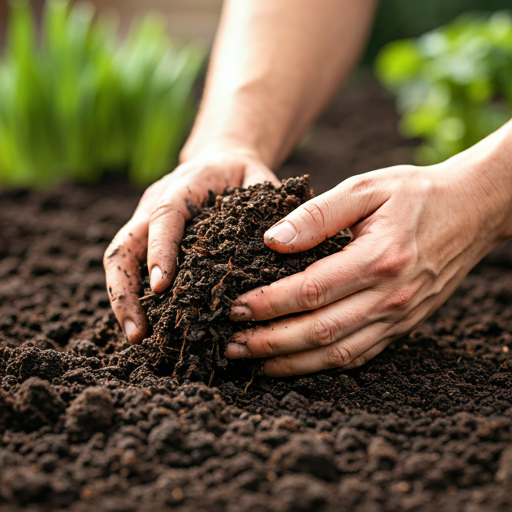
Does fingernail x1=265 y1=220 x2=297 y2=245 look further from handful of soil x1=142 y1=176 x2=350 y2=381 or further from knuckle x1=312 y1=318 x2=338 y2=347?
knuckle x1=312 y1=318 x2=338 y2=347

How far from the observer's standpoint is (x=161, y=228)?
1381mm

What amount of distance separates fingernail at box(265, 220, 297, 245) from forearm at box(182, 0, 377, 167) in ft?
2.11

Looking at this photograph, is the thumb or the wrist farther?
the wrist

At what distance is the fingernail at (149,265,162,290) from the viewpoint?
1.32 metres

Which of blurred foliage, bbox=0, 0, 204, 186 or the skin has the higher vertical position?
blurred foliage, bbox=0, 0, 204, 186

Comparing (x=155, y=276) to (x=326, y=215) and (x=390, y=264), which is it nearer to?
(x=326, y=215)

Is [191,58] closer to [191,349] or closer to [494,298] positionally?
[494,298]

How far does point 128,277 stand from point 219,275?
320mm

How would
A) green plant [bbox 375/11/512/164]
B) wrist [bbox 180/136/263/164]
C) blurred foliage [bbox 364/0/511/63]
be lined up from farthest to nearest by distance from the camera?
blurred foliage [bbox 364/0/511/63] → green plant [bbox 375/11/512/164] → wrist [bbox 180/136/263/164]

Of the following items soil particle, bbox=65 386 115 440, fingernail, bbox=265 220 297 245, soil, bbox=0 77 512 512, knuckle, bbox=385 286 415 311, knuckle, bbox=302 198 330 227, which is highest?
knuckle, bbox=302 198 330 227

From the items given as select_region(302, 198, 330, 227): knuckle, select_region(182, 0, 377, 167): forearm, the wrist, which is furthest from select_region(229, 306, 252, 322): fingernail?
select_region(182, 0, 377, 167): forearm

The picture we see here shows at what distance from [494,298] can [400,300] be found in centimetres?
98

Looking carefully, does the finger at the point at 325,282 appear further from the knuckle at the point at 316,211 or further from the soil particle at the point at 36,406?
the soil particle at the point at 36,406

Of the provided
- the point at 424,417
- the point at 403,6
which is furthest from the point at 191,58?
the point at 403,6
